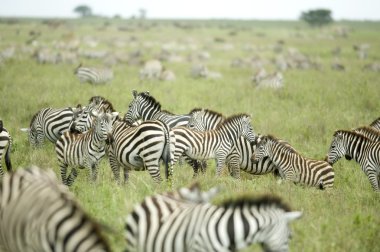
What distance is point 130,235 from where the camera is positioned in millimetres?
3961

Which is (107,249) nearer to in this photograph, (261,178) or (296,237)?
(296,237)

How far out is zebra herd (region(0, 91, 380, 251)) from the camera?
3734 mm

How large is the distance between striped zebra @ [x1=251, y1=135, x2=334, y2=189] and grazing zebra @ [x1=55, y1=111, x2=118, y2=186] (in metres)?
2.86

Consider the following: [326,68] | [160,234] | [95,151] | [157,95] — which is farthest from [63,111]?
[326,68]

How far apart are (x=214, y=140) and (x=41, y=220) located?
551cm

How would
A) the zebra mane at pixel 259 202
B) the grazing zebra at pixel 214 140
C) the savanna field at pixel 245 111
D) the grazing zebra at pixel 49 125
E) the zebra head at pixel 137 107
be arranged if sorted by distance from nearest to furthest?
1. the zebra mane at pixel 259 202
2. the savanna field at pixel 245 111
3. the grazing zebra at pixel 214 140
4. the grazing zebra at pixel 49 125
5. the zebra head at pixel 137 107

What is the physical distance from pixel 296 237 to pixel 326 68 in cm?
2191

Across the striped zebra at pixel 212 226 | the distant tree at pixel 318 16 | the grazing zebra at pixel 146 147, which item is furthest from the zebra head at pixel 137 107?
the distant tree at pixel 318 16

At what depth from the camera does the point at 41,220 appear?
3.65 metres

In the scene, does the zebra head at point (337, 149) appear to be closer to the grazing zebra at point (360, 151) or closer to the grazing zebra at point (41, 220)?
the grazing zebra at point (360, 151)

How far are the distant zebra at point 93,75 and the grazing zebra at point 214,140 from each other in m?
10.3

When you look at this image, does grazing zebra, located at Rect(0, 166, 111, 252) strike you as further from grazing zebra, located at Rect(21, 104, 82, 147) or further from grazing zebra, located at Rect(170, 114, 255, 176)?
grazing zebra, located at Rect(21, 104, 82, 147)

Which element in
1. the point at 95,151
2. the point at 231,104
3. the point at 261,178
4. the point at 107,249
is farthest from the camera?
the point at 231,104

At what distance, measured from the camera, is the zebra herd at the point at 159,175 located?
373cm
